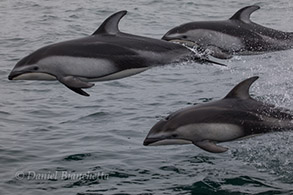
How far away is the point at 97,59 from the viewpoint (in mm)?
8922

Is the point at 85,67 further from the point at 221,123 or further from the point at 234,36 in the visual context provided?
the point at 234,36

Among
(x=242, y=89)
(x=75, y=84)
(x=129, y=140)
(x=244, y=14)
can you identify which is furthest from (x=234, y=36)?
(x=75, y=84)

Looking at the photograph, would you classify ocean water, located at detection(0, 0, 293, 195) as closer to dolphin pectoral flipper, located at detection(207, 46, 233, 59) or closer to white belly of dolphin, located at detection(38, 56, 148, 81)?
dolphin pectoral flipper, located at detection(207, 46, 233, 59)

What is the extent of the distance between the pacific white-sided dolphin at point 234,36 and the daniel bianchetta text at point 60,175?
2451 millimetres

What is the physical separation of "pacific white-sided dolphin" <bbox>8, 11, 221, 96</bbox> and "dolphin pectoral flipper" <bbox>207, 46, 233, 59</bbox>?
2.88 ft

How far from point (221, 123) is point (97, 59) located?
172 centimetres

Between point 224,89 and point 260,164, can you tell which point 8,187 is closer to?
point 260,164

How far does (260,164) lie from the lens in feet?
33.8

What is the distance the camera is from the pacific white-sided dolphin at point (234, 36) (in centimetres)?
1080

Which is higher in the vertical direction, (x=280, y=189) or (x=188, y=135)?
(x=188, y=135)

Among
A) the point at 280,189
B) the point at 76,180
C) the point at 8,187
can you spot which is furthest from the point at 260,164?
the point at 8,187

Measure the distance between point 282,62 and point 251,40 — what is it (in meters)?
6.92

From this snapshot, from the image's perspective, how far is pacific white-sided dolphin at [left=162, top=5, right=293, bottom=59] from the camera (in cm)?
1080

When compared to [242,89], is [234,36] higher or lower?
higher
